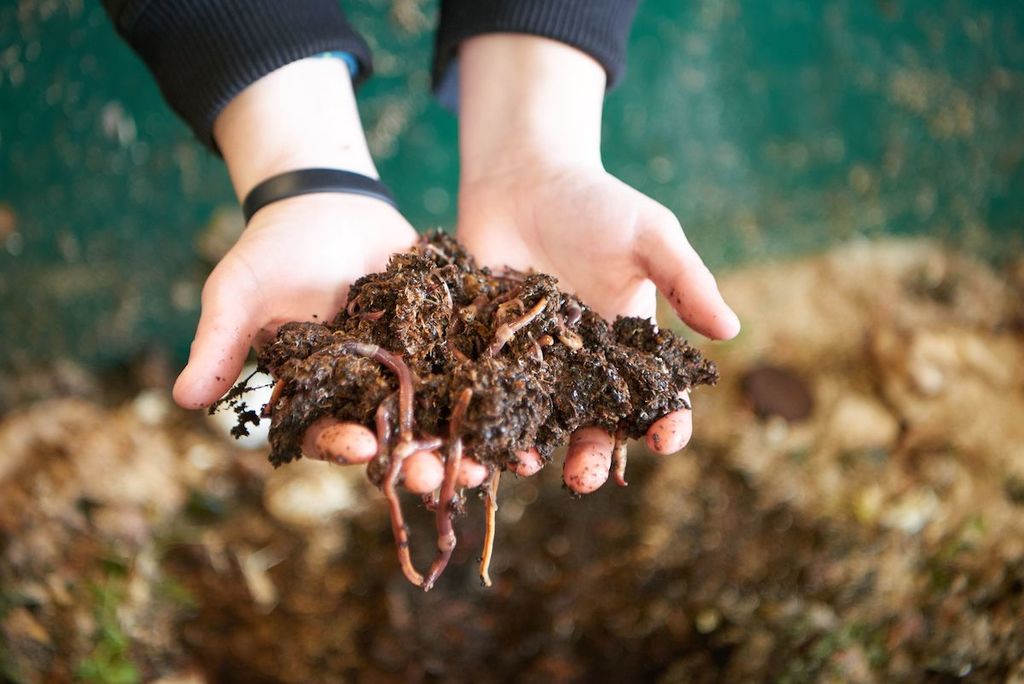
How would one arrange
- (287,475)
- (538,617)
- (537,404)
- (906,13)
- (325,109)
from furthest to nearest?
(906,13) → (287,475) → (538,617) → (325,109) → (537,404)

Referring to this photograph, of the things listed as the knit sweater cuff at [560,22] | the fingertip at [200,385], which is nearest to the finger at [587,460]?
the fingertip at [200,385]

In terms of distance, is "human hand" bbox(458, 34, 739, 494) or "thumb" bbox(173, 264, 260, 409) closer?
"thumb" bbox(173, 264, 260, 409)

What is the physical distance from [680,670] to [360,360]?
228 centimetres

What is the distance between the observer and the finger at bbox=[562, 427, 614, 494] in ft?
5.51

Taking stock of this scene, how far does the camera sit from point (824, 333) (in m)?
5.01

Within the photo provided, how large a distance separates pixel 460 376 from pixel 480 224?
87 centimetres

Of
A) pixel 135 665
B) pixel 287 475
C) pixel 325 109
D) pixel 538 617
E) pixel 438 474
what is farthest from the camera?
pixel 287 475

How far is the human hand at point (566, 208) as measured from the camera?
1801mm

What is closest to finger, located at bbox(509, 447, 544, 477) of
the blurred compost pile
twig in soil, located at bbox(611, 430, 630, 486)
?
twig in soil, located at bbox(611, 430, 630, 486)

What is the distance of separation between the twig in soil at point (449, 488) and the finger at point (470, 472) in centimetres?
1

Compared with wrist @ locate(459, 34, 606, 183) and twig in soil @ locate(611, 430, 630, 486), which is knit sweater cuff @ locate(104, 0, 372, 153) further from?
twig in soil @ locate(611, 430, 630, 486)

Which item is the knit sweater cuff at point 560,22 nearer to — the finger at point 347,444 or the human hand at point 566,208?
the human hand at point 566,208

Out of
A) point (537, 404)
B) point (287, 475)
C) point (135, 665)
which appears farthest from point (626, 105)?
point (135, 665)

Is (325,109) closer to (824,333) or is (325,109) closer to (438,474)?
(438,474)
